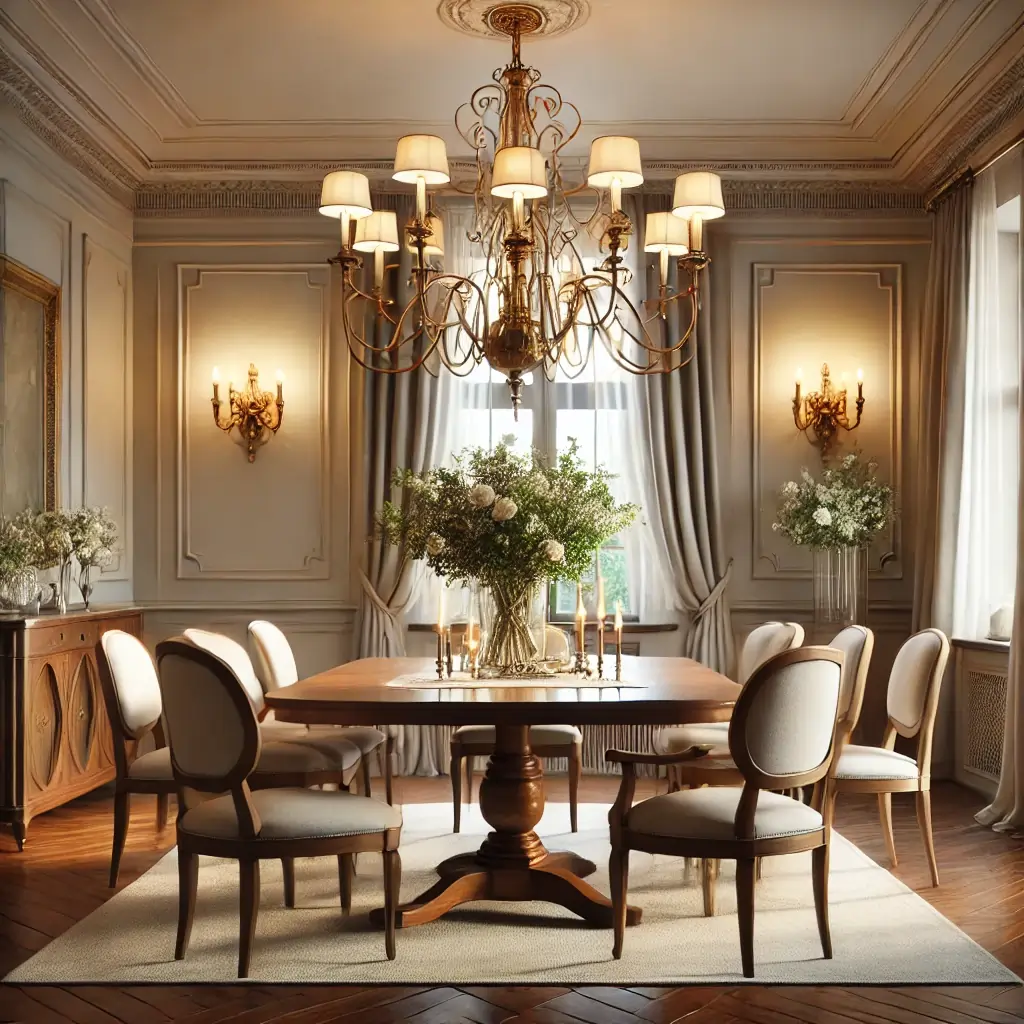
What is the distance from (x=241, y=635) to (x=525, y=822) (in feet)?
10.4

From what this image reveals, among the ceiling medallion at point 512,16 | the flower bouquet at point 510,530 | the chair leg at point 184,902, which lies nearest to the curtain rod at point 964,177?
the ceiling medallion at point 512,16

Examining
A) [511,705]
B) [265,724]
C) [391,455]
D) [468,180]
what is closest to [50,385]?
[391,455]

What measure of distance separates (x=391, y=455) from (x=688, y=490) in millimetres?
1610

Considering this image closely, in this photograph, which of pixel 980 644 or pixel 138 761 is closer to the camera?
pixel 138 761

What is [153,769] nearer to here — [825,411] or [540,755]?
[540,755]

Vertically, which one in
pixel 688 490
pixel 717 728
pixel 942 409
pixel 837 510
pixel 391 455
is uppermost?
pixel 942 409

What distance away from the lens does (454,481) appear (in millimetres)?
4121

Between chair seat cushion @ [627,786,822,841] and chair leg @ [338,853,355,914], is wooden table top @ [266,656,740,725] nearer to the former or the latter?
chair seat cushion @ [627,786,822,841]

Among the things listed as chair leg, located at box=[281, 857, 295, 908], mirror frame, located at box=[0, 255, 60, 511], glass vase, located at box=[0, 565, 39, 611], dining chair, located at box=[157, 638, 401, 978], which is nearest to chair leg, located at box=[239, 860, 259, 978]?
dining chair, located at box=[157, 638, 401, 978]

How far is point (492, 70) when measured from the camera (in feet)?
18.3

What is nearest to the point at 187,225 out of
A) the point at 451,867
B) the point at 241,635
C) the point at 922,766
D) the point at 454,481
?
the point at 241,635

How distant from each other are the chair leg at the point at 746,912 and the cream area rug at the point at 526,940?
0.05 m

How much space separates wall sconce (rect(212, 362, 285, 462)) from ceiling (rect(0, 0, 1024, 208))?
1.14m

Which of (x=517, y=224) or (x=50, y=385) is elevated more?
(x=517, y=224)
